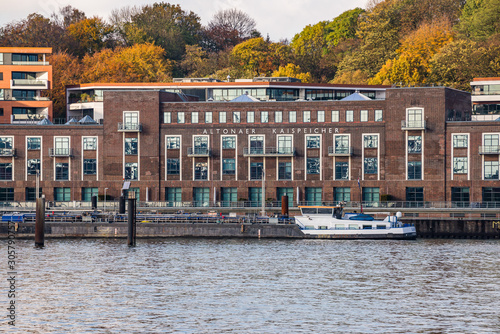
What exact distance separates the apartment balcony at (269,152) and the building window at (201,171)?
624 cm

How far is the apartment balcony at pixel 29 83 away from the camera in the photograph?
162 meters

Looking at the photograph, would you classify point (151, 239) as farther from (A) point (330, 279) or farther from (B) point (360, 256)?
(A) point (330, 279)

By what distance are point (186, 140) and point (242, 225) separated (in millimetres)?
30205

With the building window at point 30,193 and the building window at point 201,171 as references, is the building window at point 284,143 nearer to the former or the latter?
the building window at point 201,171

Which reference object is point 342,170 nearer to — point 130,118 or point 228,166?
point 228,166

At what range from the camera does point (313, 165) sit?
135625mm

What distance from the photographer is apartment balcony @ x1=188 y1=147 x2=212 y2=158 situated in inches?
5369

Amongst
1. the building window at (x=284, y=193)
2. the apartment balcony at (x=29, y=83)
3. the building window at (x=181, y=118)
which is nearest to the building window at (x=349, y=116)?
the building window at (x=284, y=193)

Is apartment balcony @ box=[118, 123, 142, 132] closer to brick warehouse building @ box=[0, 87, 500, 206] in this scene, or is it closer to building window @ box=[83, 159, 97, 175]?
brick warehouse building @ box=[0, 87, 500, 206]

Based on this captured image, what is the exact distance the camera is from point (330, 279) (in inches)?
2990

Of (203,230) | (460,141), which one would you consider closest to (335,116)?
(460,141)

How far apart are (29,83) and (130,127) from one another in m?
32.3

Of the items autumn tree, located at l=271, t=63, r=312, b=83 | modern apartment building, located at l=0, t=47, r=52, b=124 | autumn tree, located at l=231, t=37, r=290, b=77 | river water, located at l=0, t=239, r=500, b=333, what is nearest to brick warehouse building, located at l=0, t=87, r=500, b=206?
modern apartment building, located at l=0, t=47, r=52, b=124

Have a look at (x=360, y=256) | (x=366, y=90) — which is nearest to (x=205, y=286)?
(x=360, y=256)
